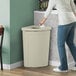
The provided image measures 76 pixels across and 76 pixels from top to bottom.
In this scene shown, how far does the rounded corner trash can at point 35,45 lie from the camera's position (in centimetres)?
430

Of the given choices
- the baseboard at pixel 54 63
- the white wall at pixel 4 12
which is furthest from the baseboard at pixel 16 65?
the white wall at pixel 4 12

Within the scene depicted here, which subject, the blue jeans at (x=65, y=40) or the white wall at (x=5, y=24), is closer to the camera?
the blue jeans at (x=65, y=40)

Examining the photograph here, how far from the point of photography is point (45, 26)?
14.9ft

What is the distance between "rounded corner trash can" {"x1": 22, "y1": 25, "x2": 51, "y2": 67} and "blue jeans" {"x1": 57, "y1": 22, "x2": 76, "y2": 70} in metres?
0.45

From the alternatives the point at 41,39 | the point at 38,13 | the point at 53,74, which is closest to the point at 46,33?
the point at 41,39

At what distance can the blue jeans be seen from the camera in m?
3.91

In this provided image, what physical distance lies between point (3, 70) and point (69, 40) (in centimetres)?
121

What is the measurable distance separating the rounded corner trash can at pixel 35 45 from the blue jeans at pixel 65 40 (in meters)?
0.45

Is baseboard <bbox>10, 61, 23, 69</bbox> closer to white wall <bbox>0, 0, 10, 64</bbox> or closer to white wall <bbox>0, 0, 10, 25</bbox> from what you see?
white wall <bbox>0, 0, 10, 64</bbox>

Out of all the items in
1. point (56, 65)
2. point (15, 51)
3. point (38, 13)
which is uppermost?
point (38, 13)

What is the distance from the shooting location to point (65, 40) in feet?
13.1

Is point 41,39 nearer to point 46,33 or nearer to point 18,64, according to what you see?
point 46,33

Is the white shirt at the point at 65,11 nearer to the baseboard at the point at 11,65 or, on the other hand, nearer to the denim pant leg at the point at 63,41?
the denim pant leg at the point at 63,41

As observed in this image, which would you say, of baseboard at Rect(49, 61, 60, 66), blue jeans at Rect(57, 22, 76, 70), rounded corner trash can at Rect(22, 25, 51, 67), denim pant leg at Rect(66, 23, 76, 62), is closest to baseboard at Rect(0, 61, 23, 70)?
rounded corner trash can at Rect(22, 25, 51, 67)
